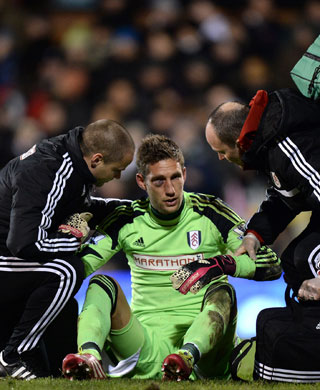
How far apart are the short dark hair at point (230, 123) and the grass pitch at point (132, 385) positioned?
139 centimetres

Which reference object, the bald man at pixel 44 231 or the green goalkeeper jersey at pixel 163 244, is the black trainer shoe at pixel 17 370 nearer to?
the bald man at pixel 44 231

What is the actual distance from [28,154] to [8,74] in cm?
586

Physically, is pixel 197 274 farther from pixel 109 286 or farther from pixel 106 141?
pixel 106 141

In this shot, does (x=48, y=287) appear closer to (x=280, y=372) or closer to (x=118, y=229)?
(x=118, y=229)

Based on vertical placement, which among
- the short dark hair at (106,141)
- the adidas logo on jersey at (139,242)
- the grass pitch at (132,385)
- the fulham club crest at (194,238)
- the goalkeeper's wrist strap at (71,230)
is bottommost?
the grass pitch at (132,385)

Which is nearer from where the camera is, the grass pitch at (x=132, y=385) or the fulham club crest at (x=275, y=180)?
the grass pitch at (x=132, y=385)

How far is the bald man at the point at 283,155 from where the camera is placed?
3816 millimetres

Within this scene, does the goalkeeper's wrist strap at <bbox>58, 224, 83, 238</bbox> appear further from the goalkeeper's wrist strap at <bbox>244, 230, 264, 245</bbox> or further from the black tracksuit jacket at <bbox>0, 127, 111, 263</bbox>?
the goalkeeper's wrist strap at <bbox>244, 230, 264, 245</bbox>

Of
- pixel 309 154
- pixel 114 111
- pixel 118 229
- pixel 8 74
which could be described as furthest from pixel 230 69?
pixel 309 154

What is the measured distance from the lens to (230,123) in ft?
13.9

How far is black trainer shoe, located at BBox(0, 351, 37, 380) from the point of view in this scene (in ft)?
13.5

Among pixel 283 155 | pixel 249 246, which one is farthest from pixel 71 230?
pixel 283 155

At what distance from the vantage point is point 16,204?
13.8 ft

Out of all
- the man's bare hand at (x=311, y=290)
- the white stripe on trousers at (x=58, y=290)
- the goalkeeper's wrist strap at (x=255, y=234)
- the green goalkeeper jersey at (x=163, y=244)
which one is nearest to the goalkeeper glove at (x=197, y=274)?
the goalkeeper's wrist strap at (x=255, y=234)
